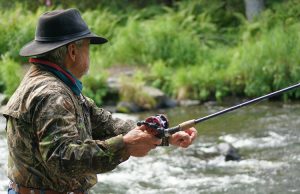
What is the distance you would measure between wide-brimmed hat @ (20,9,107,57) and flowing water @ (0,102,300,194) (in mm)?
5547

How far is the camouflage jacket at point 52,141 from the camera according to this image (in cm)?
311

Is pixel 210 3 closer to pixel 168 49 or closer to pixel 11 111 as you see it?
pixel 168 49

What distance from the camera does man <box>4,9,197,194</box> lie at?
10.3 ft

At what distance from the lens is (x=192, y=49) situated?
17.9 m

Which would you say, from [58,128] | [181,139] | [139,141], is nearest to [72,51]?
[58,128]

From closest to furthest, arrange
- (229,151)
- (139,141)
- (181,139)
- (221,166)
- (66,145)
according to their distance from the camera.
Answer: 1. (66,145)
2. (139,141)
3. (181,139)
4. (221,166)
5. (229,151)

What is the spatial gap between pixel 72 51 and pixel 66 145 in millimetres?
529

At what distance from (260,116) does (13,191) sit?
10.7 metres

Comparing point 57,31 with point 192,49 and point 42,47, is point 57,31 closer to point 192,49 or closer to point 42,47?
point 42,47

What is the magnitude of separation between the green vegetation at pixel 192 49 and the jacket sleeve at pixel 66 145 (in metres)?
11.5

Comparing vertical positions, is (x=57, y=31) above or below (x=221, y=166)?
above

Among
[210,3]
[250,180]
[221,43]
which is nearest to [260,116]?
[250,180]

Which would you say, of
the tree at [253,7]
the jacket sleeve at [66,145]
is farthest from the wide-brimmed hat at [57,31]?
the tree at [253,7]

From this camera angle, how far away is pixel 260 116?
13.9 m
